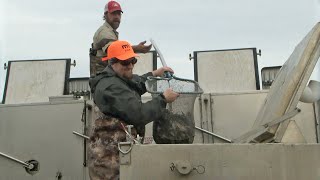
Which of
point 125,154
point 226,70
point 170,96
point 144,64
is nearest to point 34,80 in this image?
point 144,64

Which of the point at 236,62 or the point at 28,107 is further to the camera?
the point at 236,62

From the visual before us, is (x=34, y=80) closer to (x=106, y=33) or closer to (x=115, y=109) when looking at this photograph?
(x=106, y=33)

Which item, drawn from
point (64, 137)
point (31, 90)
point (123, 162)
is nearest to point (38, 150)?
point (64, 137)

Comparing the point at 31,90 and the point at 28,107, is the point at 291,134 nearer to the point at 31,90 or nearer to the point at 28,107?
the point at 28,107

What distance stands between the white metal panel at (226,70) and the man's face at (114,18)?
4.38 feet

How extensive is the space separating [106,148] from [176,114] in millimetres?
537

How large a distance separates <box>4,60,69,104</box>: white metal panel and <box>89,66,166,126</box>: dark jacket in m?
2.90

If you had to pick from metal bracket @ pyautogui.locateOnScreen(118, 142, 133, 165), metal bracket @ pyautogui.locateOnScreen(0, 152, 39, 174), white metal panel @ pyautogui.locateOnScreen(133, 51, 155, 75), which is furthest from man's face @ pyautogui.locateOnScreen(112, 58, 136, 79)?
white metal panel @ pyautogui.locateOnScreen(133, 51, 155, 75)

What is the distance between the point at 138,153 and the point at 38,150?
9.75ft

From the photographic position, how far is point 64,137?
17.3 ft

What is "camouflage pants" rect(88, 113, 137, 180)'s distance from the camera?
3334 mm

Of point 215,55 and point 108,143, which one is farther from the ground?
point 215,55

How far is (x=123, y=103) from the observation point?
3.15 m

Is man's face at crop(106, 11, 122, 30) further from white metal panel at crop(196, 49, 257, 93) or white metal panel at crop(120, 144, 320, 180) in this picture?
white metal panel at crop(120, 144, 320, 180)
